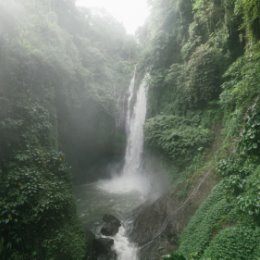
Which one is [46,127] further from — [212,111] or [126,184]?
[126,184]

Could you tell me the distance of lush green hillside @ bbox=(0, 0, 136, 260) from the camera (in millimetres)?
7629

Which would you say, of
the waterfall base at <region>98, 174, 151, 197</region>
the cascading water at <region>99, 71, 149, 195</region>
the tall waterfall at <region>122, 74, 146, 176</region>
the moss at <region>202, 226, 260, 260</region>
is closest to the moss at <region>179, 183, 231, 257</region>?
the moss at <region>202, 226, 260, 260</region>

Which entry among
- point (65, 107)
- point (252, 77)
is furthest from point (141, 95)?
point (252, 77)

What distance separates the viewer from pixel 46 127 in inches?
405

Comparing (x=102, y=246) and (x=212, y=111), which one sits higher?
(x=212, y=111)

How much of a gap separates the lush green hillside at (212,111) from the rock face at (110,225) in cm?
326

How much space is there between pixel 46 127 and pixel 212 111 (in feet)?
22.4

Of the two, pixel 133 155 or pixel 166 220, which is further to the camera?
pixel 133 155

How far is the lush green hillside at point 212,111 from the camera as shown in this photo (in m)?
5.96

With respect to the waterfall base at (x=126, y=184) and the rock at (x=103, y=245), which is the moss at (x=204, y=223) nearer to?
the rock at (x=103, y=245)

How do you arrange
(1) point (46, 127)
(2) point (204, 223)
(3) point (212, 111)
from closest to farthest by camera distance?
(2) point (204, 223)
(1) point (46, 127)
(3) point (212, 111)

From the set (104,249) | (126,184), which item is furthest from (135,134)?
(104,249)

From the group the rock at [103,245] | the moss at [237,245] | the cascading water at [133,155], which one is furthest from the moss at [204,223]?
the cascading water at [133,155]

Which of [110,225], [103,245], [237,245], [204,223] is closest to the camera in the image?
[237,245]
